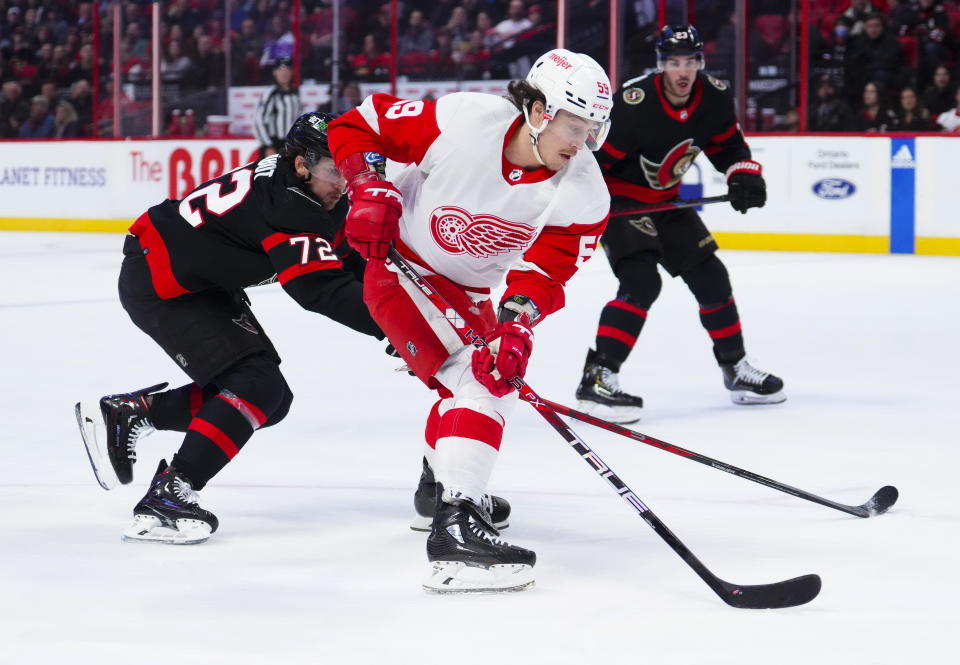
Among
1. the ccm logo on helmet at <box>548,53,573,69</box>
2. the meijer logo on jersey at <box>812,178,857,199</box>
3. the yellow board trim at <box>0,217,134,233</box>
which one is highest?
the ccm logo on helmet at <box>548,53,573,69</box>

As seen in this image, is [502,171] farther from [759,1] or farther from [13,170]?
[13,170]

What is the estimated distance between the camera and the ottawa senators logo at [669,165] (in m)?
4.43

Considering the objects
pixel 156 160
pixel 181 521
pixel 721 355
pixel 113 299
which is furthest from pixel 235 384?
pixel 156 160

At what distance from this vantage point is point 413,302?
8.96 ft

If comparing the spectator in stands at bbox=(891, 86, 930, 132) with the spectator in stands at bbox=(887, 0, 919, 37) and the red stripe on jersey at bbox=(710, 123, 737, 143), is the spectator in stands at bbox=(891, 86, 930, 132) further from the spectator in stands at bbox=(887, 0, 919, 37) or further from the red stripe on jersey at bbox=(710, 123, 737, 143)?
the red stripe on jersey at bbox=(710, 123, 737, 143)

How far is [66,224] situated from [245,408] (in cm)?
977

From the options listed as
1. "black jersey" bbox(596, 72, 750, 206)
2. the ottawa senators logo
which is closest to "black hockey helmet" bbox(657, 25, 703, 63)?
"black jersey" bbox(596, 72, 750, 206)

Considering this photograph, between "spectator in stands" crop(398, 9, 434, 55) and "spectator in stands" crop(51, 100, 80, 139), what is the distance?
10.3 ft

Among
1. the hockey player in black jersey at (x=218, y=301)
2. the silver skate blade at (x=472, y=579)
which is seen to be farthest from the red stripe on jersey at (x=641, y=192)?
the silver skate blade at (x=472, y=579)

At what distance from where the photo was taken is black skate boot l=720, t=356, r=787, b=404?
14.7 feet

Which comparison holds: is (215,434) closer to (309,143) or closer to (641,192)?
(309,143)

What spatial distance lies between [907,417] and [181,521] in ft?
7.59

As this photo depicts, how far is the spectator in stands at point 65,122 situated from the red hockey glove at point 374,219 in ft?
35.4

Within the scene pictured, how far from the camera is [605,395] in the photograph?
4.29 m
